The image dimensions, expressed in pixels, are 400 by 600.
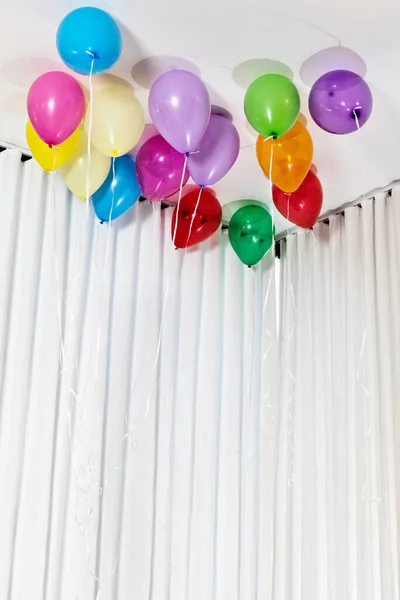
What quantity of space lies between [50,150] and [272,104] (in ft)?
2.03

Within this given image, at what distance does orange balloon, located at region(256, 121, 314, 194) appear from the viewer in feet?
5.97

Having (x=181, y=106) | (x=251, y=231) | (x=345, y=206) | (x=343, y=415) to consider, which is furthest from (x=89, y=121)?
(x=343, y=415)

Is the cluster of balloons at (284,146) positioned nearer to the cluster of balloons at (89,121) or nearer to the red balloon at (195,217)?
the red balloon at (195,217)

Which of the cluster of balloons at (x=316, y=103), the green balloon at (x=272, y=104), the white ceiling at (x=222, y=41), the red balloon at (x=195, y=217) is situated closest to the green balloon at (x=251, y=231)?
the red balloon at (x=195, y=217)

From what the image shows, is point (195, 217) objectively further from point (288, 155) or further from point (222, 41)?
point (222, 41)

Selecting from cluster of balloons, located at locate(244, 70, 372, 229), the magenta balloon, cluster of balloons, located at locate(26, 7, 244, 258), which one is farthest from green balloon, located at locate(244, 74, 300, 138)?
the magenta balloon

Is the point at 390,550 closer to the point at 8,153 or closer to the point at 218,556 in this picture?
the point at 218,556

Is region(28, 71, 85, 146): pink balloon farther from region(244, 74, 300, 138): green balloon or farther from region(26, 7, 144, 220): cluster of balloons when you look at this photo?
region(244, 74, 300, 138): green balloon

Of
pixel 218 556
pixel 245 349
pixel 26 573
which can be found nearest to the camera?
pixel 26 573

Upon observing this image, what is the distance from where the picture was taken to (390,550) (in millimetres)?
1965

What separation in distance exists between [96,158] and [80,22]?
0.47 meters

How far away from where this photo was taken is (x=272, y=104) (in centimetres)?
161

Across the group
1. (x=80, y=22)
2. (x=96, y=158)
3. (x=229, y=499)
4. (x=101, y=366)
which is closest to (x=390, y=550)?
(x=229, y=499)

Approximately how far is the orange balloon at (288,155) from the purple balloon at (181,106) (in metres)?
0.26
